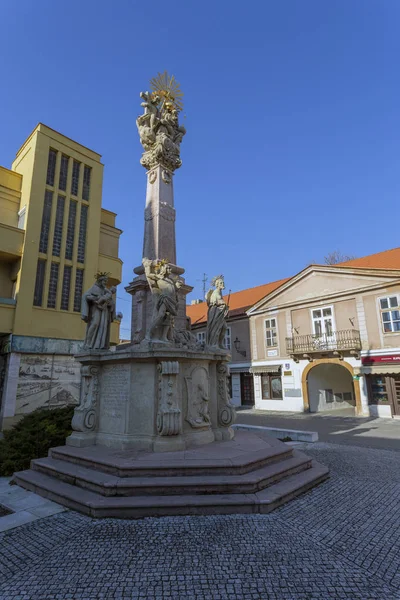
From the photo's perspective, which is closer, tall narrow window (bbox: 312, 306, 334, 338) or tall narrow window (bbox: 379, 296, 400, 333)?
tall narrow window (bbox: 379, 296, 400, 333)

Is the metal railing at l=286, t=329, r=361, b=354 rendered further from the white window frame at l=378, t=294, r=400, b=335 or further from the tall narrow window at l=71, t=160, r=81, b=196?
the tall narrow window at l=71, t=160, r=81, b=196

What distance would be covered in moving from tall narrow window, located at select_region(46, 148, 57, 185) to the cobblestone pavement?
18.7 m

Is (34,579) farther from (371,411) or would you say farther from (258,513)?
(371,411)

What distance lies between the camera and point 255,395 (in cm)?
2653

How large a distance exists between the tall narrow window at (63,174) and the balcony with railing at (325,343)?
18048mm

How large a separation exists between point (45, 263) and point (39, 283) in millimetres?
1170

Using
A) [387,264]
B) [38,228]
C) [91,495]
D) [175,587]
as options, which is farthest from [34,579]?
[387,264]

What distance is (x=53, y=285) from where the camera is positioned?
18.4 metres

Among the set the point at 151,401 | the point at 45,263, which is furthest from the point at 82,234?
the point at 151,401

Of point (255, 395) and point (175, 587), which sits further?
point (255, 395)

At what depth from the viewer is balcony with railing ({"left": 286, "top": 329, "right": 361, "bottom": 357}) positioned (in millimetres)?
20855

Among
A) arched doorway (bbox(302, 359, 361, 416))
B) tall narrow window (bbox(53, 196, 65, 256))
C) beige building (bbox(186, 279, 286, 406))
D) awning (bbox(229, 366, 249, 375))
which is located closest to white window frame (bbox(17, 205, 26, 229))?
tall narrow window (bbox(53, 196, 65, 256))

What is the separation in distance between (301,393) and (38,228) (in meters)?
19.7

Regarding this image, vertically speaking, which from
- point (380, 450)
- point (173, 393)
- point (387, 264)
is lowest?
point (380, 450)
